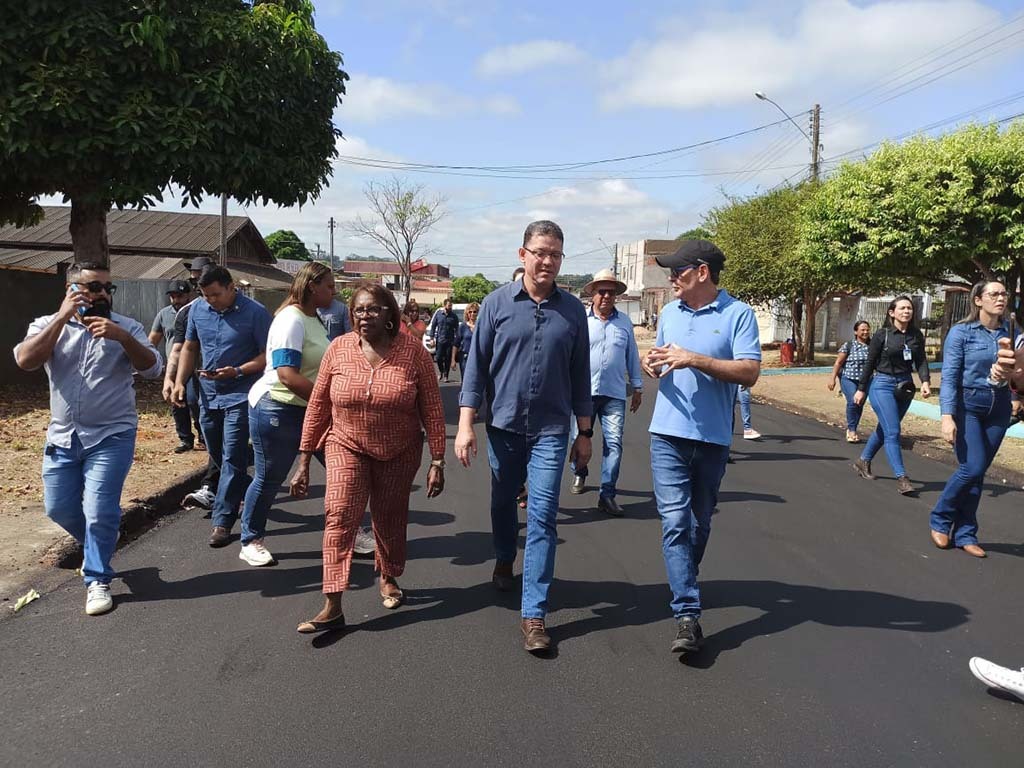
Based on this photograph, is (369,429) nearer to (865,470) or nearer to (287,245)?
(865,470)

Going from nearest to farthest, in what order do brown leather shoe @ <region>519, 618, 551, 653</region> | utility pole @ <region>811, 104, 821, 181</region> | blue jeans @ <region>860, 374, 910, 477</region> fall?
brown leather shoe @ <region>519, 618, 551, 653</region> → blue jeans @ <region>860, 374, 910, 477</region> → utility pole @ <region>811, 104, 821, 181</region>

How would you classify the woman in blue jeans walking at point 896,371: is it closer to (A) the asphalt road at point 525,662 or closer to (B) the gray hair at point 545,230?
(A) the asphalt road at point 525,662

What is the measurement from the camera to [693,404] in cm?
396

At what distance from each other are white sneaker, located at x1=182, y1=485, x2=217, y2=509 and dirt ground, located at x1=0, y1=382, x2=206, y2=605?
0.28 metres

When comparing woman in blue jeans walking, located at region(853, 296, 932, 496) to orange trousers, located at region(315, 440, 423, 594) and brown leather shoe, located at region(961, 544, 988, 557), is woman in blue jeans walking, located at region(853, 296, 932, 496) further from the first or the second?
orange trousers, located at region(315, 440, 423, 594)

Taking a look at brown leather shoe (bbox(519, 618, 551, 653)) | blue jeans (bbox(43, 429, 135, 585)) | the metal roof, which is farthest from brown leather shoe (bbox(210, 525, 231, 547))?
the metal roof

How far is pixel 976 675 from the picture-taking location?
11.5ft

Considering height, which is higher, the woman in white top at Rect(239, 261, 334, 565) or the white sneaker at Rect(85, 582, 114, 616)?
the woman in white top at Rect(239, 261, 334, 565)

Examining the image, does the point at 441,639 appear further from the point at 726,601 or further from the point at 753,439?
the point at 753,439

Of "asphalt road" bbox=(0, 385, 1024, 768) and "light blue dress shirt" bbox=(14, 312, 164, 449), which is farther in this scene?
"light blue dress shirt" bbox=(14, 312, 164, 449)

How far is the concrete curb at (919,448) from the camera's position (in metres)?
8.35

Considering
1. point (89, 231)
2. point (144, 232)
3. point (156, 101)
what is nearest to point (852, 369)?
point (156, 101)

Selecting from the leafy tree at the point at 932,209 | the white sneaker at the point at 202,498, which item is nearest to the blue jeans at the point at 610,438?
the white sneaker at the point at 202,498

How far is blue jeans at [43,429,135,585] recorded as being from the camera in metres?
4.30
